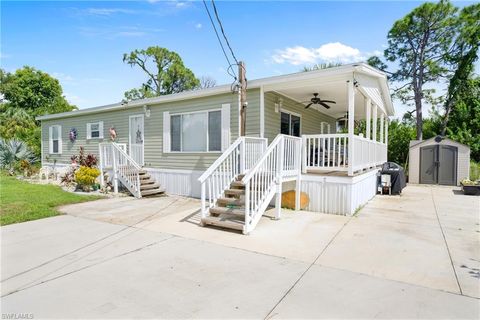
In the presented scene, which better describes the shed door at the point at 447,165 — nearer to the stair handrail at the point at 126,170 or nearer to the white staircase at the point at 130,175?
the white staircase at the point at 130,175

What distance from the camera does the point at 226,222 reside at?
5.12 metres

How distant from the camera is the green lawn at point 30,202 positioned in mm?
5898

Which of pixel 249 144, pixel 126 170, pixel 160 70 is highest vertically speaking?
pixel 160 70

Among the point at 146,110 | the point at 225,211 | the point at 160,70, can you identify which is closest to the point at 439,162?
the point at 225,211

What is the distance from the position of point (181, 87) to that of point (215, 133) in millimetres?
22115

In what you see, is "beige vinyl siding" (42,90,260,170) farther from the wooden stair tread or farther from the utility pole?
the wooden stair tread


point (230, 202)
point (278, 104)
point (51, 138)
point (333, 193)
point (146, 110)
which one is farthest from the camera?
point (51, 138)

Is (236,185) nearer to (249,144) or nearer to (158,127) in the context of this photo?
(249,144)

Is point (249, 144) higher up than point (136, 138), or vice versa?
point (136, 138)

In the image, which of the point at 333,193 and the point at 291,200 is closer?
the point at 333,193

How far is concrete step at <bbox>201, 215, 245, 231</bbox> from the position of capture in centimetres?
501

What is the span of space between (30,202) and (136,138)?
4.02m

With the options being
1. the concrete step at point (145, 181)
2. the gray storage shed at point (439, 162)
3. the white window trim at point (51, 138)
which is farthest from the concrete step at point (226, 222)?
the white window trim at point (51, 138)

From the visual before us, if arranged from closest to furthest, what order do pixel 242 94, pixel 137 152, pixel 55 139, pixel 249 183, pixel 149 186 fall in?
1. pixel 249 183
2. pixel 242 94
3. pixel 149 186
4. pixel 137 152
5. pixel 55 139
